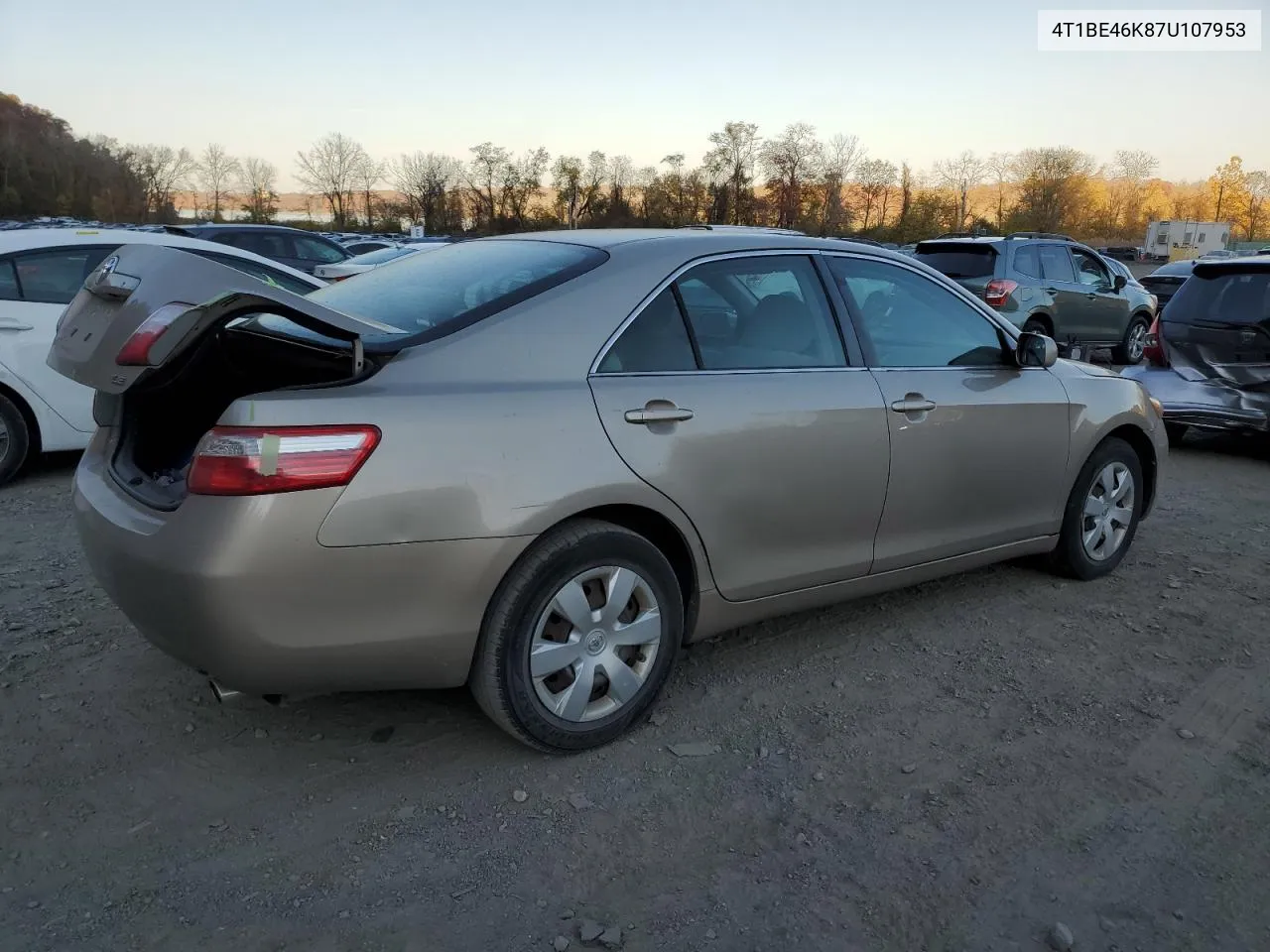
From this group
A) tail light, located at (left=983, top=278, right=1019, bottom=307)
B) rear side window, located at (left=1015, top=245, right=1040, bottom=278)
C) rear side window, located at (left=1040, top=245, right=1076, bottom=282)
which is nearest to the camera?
tail light, located at (left=983, top=278, right=1019, bottom=307)

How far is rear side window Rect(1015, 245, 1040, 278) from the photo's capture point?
12.3 m

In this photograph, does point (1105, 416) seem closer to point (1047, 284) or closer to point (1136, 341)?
point (1047, 284)

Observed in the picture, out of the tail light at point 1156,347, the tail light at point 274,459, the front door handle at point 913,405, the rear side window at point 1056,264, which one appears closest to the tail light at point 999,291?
the rear side window at point 1056,264

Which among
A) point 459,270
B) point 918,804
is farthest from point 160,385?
point 918,804

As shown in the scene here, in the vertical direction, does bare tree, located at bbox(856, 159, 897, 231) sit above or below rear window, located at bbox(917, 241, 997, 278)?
above

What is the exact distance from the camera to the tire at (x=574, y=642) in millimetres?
2863

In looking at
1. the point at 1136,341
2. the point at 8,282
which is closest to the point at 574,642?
the point at 8,282

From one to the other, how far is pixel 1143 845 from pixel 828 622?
5.51 ft

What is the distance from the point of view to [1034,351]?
13.8 feet

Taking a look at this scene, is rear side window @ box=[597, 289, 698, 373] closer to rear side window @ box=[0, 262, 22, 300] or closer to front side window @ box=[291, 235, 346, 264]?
rear side window @ box=[0, 262, 22, 300]

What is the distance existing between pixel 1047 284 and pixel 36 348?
1104 cm

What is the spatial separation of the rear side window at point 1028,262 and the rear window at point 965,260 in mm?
331

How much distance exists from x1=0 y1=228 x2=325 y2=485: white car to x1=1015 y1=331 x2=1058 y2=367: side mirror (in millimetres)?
3968

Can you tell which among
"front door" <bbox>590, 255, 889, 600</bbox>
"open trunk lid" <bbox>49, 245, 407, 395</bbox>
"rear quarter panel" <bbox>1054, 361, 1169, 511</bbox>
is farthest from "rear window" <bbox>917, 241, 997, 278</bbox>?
"open trunk lid" <bbox>49, 245, 407, 395</bbox>
